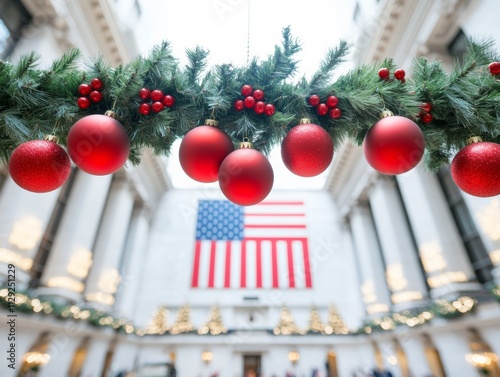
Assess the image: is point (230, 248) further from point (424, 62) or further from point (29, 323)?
point (424, 62)

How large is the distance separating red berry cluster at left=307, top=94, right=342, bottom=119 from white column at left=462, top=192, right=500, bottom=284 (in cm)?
660

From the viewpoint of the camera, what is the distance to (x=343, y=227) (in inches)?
628

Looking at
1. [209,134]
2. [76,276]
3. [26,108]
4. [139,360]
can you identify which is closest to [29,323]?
[76,276]

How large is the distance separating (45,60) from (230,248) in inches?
422

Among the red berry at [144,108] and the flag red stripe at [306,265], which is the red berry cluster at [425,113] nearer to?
the red berry at [144,108]

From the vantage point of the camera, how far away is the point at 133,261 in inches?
530

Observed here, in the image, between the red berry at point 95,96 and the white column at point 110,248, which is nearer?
the red berry at point 95,96

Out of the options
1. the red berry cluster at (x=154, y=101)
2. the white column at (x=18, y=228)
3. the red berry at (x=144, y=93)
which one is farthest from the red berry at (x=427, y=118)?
the white column at (x=18, y=228)

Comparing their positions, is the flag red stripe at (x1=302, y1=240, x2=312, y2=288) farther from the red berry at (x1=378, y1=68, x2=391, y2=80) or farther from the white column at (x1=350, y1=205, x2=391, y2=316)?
the red berry at (x1=378, y1=68, x2=391, y2=80)

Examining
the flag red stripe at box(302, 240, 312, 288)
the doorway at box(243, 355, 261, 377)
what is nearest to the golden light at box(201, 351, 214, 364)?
the doorway at box(243, 355, 261, 377)

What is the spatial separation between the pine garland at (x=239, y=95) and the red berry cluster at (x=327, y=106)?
0.10ft

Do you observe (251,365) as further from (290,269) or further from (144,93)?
(144,93)

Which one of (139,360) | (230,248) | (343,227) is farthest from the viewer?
(343,227)

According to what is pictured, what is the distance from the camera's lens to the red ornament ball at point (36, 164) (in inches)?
37.0
